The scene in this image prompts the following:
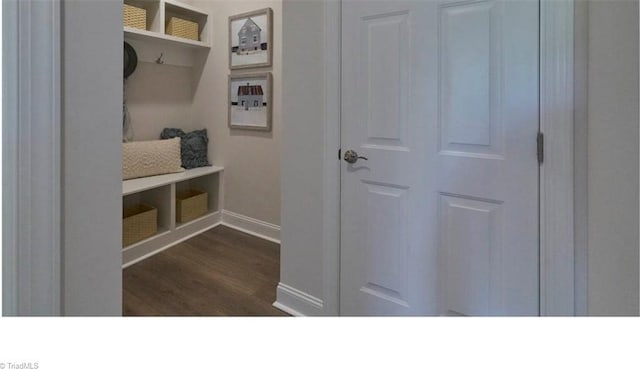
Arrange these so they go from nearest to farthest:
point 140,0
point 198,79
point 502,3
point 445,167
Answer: point 502,3 < point 445,167 < point 140,0 < point 198,79

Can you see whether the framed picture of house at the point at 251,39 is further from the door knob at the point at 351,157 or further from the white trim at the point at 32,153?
the white trim at the point at 32,153

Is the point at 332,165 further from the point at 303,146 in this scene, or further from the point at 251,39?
the point at 251,39

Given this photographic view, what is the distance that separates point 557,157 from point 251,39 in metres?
2.70

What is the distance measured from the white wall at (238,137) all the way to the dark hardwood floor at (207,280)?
41 centimetres

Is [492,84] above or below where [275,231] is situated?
above

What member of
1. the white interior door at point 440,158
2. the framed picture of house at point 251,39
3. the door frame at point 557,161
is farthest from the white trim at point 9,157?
the framed picture of house at point 251,39

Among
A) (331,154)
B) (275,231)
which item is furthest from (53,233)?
(275,231)

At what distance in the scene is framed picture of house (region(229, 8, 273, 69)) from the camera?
3.02 metres

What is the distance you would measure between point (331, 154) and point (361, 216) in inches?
13.6

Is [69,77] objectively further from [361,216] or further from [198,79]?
[198,79]

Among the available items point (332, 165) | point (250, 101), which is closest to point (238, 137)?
point (250, 101)

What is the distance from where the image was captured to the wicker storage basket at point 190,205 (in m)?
3.23
